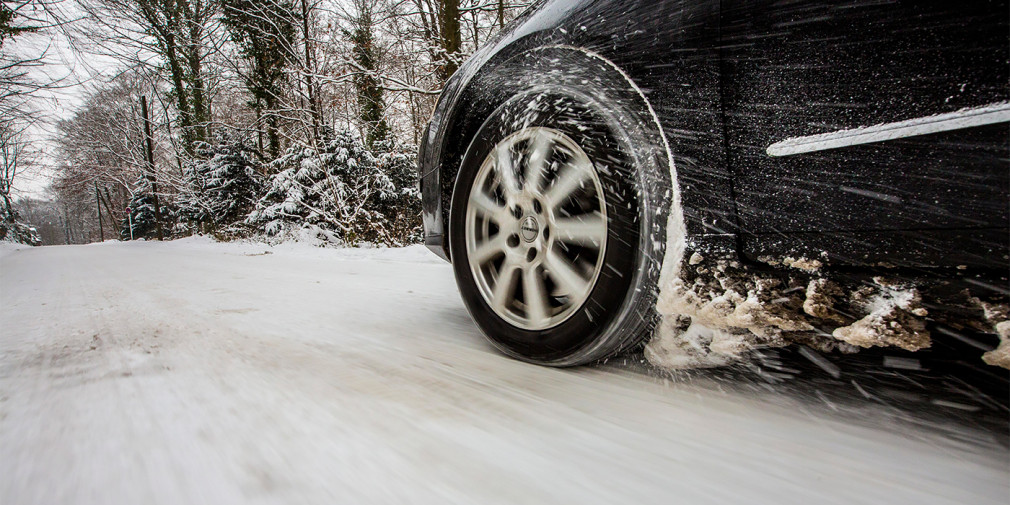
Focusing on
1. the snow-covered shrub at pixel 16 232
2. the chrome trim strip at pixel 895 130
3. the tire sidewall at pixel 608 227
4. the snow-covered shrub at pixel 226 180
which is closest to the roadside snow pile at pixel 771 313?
the tire sidewall at pixel 608 227

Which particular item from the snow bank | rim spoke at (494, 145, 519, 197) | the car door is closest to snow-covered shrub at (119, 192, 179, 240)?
the snow bank

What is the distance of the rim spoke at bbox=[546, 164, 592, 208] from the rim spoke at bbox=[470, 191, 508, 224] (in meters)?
0.21

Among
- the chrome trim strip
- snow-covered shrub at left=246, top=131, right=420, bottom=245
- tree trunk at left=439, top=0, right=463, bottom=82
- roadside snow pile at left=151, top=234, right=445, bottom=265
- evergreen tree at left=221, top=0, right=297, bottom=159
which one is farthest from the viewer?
evergreen tree at left=221, top=0, right=297, bottom=159

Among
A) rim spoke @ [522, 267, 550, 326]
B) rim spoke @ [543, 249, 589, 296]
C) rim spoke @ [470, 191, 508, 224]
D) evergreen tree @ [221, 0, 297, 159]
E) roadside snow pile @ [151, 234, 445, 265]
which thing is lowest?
roadside snow pile @ [151, 234, 445, 265]

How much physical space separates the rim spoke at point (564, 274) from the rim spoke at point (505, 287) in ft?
0.48

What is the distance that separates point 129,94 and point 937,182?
33579 millimetres

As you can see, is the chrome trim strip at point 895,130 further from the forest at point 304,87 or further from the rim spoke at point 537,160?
the forest at point 304,87

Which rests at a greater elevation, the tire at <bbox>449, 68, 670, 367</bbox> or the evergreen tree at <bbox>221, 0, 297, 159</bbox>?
the evergreen tree at <bbox>221, 0, 297, 159</bbox>

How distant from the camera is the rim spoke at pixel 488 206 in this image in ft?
5.52

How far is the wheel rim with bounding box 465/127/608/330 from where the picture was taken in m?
1.44

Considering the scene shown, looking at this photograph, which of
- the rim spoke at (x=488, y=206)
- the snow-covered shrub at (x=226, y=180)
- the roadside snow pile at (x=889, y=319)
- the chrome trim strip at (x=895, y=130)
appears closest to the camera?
the chrome trim strip at (x=895, y=130)

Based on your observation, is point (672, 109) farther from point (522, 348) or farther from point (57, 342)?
point (57, 342)

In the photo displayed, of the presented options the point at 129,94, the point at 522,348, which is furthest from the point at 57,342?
the point at 129,94

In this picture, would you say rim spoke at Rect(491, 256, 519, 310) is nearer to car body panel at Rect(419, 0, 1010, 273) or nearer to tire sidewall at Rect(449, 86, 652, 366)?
tire sidewall at Rect(449, 86, 652, 366)
